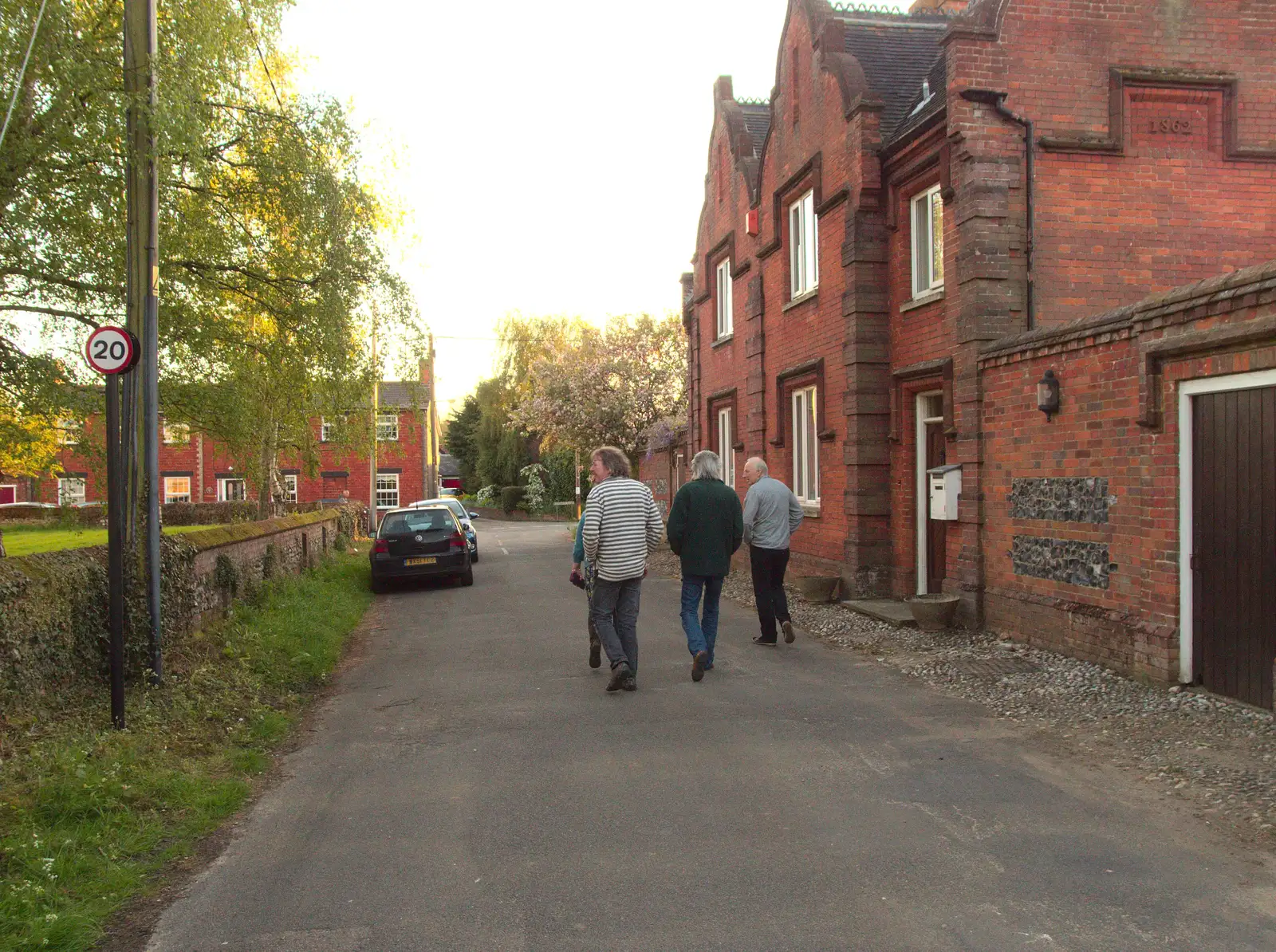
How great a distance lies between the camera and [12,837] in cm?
452

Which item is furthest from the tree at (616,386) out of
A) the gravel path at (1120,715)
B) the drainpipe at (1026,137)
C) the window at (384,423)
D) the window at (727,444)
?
the gravel path at (1120,715)

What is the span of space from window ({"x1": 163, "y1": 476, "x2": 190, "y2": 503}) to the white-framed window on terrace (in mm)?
38769

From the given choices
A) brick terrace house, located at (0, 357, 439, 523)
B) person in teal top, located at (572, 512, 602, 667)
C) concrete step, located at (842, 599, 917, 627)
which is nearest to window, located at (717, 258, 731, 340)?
concrete step, located at (842, 599, 917, 627)

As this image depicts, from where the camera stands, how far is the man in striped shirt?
795 cm

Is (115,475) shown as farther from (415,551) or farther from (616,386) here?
(616,386)

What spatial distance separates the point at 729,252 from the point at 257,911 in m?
17.0

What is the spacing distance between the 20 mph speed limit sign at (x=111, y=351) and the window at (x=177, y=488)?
A: 158 feet

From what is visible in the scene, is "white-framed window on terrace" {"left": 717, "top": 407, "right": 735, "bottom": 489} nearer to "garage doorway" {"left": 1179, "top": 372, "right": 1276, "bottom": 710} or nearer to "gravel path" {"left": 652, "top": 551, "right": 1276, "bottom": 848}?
"gravel path" {"left": 652, "top": 551, "right": 1276, "bottom": 848}

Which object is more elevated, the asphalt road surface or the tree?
the tree

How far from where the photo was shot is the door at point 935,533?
12.2 meters

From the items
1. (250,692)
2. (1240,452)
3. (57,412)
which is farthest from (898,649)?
(57,412)

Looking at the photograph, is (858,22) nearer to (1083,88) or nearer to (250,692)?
(1083,88)

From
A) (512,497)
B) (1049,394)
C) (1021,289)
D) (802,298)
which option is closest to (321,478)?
(512,497)

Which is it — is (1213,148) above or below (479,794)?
above
